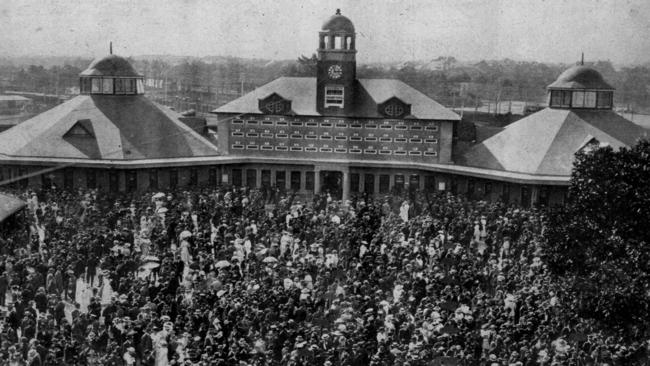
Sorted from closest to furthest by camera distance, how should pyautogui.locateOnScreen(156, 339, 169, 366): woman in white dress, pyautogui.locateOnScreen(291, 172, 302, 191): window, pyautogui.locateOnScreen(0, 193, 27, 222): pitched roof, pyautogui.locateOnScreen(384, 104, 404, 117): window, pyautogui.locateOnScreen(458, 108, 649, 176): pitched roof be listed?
pyautogui.locateOnScreen(156, 339, 169, 366): woman in white dress
pyautogui.locateOnScreen(0, 193, 27, 222): pitched roof
pyautogui.locateOnScreen(458, 108, 649, 176): pitched roof
pyautogui.locateOnScreen(384, 104, 404, 117): window
pyautogui.locateOnScreen(291, 172, 302, 191): window

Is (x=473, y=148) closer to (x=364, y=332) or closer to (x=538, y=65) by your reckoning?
(x=364, y=332)

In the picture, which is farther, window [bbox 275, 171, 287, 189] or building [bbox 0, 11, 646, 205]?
window [bbox 275, 171, 287, 189]

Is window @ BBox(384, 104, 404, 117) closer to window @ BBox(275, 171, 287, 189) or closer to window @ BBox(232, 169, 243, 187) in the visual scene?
window @ BBox(275, 171, 287, 189)

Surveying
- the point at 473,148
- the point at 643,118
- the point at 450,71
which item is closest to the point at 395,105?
the point at 473,148

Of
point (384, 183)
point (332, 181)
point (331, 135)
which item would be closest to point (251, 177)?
point (332, 181)

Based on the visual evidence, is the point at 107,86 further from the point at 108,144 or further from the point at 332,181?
the point at 332,181

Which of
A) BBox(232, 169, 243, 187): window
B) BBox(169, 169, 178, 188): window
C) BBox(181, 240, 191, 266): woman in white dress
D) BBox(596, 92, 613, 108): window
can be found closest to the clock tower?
BBox(232, 169, 243, 187): window
